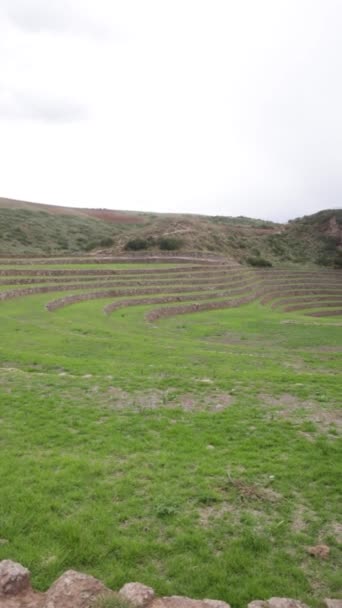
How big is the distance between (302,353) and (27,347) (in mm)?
10764

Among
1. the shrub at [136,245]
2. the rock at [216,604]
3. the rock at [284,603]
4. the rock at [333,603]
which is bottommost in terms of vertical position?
the rock at [216,604]

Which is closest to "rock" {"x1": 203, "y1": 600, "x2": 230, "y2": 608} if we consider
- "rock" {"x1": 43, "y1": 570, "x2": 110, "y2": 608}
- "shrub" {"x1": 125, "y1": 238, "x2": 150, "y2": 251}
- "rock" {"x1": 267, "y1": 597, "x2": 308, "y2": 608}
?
"rock" {"x1": 267, "y1": 597, "x2": 308, "y2": 608}

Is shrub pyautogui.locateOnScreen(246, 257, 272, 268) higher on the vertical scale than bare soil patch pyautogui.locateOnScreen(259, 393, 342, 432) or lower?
higher

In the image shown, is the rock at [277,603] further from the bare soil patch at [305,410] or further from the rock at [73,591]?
the bare soil patch at [305,410]

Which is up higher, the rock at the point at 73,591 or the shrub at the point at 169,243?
the shrub at the point at 169,243

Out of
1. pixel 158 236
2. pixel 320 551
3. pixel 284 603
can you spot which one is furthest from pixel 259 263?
pixel 284 603

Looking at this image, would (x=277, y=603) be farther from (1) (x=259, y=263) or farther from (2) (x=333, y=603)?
(1) (x=259, y=263)

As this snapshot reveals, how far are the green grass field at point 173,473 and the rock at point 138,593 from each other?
24cm

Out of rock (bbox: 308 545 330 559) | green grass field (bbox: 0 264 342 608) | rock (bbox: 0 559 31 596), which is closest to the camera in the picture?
rock (bbox: 0 559 31 596)

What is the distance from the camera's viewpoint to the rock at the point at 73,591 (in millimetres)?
4625

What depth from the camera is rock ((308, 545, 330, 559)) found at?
18.1 ft

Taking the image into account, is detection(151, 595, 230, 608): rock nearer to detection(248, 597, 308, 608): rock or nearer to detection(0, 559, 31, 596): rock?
detection(248, 597, 308, 608): rock

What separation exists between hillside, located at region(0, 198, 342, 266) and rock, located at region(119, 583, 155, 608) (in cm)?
4477

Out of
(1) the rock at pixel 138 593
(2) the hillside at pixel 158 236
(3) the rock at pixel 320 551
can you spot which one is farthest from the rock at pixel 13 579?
(2) the hillside at pixel 158 236
